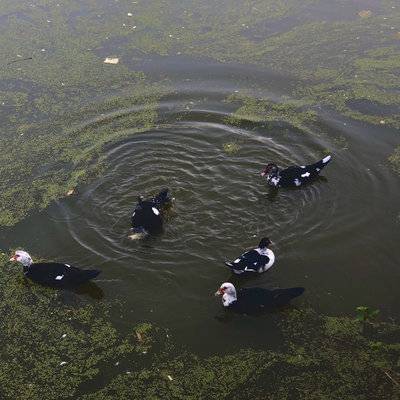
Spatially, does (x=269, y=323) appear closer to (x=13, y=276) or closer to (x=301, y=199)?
(x=301, y=199)

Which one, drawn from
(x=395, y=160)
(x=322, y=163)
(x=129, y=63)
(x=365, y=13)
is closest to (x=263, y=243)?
(x=322, y=163)

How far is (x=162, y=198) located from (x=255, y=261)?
188cm

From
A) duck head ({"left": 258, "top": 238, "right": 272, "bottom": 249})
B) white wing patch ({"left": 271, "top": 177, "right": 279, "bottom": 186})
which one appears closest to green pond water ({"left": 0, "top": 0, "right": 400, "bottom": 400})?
white wing patch ({"left": 271, "top": 177, "right": 279, "bottom": 186})

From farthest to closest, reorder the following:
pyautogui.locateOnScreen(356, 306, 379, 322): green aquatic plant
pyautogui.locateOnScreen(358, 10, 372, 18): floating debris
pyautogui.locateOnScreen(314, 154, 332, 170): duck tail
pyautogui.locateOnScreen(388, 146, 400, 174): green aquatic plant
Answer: pyautogui.locateOnScreen(358, 10, 372, 18): floating debris
pyautogui.locateOnScreen(388, 146, 400, 174): green aquatic plant
pyautogui.locateOnScreen(314, 154, 332, 170): duck tail
pyautogui.locateOnScreen(356, 306, 379, 322): green aquatic plant

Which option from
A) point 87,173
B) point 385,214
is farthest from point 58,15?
point 385,214

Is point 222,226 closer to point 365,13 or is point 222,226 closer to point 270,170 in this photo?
point 270,170

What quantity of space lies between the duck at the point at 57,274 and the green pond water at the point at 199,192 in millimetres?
200

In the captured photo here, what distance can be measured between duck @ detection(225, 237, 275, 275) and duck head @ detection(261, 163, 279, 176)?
1.62 meters

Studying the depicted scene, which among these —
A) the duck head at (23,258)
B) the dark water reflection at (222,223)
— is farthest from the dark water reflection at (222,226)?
the duck head at (23,258)

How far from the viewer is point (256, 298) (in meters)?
5.70

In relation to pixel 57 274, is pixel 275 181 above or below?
above

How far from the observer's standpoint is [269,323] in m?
5.70

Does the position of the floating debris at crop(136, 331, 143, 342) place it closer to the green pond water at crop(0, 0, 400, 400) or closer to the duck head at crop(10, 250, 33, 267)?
the green pond water at crop(0, 0, 400, 400)

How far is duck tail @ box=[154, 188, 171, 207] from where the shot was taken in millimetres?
7092
